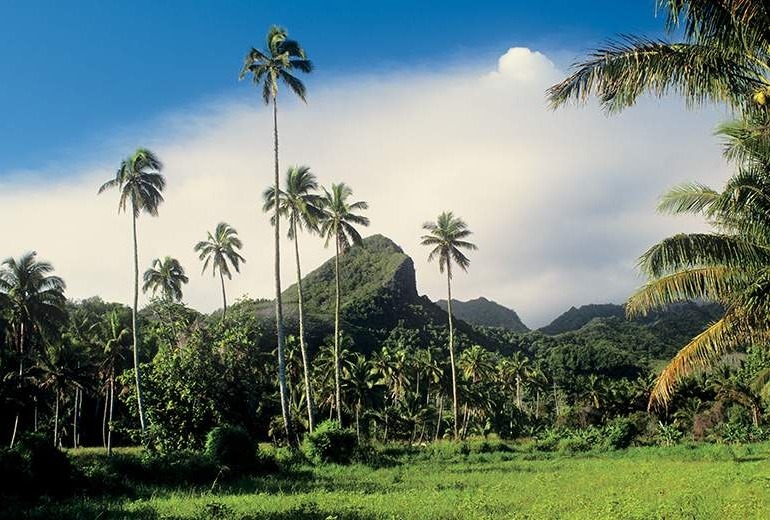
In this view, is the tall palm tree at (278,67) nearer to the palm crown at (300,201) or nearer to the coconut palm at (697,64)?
the palm crown at (300,201)

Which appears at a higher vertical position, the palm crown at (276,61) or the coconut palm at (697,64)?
the palm crown at (276,61)

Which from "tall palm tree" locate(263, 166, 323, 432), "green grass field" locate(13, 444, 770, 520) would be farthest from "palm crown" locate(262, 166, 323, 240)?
"green grass field" locate(13, 444, 770, 520)

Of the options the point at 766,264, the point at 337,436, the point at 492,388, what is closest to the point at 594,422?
the point at 492,388

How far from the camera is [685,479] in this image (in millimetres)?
21203

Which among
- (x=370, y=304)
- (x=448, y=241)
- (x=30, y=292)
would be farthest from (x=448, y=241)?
(x=370, y=304)

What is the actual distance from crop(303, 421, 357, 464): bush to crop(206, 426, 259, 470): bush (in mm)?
4950

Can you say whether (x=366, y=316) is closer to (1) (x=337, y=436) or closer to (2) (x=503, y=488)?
(1) (x=337, y=436)

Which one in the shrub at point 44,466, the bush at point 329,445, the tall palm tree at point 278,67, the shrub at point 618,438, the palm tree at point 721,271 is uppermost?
the tall palm tree at point 278,67

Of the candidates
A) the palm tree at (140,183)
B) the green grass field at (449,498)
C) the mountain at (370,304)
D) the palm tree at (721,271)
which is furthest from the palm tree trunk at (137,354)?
the mountain at (370,304)

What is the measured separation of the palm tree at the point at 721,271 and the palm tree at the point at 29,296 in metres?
43.9

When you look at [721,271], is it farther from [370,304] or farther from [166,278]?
[370,304]

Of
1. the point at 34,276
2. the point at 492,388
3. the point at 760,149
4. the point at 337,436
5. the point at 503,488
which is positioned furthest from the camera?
the point at 492,388

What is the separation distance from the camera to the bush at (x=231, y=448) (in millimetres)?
25938

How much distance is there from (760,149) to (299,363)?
168 ft
